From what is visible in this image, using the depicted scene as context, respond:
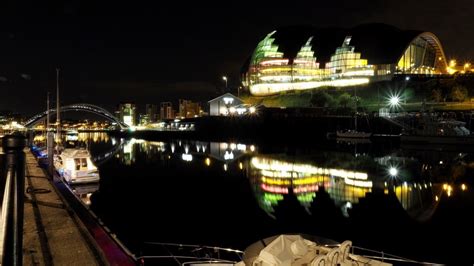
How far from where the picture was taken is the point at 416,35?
3585 inches

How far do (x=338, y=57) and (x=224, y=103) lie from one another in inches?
1268

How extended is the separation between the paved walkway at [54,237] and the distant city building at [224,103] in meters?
92.5

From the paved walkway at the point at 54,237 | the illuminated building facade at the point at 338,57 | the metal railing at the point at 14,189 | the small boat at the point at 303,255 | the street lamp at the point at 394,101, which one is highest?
the illuminated building facade at the point at 338,57

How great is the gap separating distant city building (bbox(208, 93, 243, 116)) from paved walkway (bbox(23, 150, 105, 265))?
92481mm

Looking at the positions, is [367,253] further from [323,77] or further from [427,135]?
[323,77]

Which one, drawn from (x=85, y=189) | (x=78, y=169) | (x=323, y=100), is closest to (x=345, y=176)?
(x=85, y=189)

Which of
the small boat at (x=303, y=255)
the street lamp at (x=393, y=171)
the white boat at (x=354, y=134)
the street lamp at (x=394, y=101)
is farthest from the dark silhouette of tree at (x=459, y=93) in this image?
the small boat at (x=303, y=255)

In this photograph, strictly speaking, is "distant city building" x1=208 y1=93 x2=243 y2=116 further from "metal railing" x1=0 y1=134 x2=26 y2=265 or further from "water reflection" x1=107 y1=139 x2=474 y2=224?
"metal railing" x1=0 y1=134 x2=26 y2=265

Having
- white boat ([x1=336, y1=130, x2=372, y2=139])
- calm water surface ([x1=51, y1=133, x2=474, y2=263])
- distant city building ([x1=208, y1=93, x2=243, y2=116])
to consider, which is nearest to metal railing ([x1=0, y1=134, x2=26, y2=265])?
calm water surface ([x1=51, y1=133, x2=474, y2=263])

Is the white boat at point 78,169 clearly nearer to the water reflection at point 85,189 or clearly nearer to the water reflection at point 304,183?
the water reflection at point 85,189

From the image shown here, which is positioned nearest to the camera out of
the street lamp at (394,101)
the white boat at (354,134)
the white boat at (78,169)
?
the white boat at (78,169)

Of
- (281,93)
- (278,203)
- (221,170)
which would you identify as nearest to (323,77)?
(281,93)

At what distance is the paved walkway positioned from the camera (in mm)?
7863

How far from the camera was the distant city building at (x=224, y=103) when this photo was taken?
107 metres
